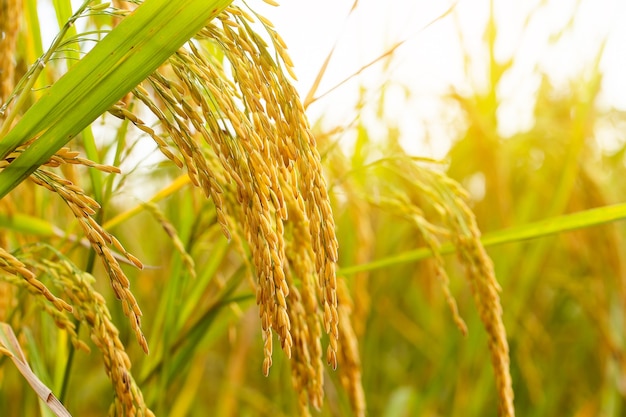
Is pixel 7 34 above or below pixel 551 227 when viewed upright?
above

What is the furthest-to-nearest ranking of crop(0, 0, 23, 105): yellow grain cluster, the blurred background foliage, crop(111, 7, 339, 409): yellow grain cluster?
the blurred background foliage < crop(0, 0, 23, 105): yellow grain cluster < crop(111, 7, 339, 409): yellow grain cluster

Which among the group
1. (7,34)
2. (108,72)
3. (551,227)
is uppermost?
(7,34)

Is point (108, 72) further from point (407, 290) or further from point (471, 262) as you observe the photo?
point (407, 290)

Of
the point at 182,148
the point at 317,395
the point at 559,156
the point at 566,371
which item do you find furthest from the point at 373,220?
the point at 182,148

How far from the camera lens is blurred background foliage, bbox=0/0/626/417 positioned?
1175 millimetres

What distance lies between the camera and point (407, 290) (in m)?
2.43

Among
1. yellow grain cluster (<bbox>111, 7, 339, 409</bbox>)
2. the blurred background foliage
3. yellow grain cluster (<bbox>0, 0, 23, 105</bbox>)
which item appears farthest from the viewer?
the blurred background foliage

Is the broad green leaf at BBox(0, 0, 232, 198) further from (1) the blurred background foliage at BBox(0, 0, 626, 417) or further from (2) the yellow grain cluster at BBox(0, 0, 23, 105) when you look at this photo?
(1) the blurred background foliage at BBox(0, 0, 626, 417)

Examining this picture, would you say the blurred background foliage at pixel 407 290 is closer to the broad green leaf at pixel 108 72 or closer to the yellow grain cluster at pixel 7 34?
the yellow grain cluster at pixel 7 34

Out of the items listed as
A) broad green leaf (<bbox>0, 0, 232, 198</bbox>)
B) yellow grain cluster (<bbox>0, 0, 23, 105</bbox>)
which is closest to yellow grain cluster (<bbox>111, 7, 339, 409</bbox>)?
broad green leaf (<bbox>0, 0, 232, 198</bbox>)

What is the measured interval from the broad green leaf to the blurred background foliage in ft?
1.53

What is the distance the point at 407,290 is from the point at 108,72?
1.97m

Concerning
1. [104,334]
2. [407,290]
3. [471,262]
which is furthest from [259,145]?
[407,290]

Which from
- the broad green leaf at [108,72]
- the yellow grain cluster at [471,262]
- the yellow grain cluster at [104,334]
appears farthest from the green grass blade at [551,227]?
the broad green leaf at [108,72]
